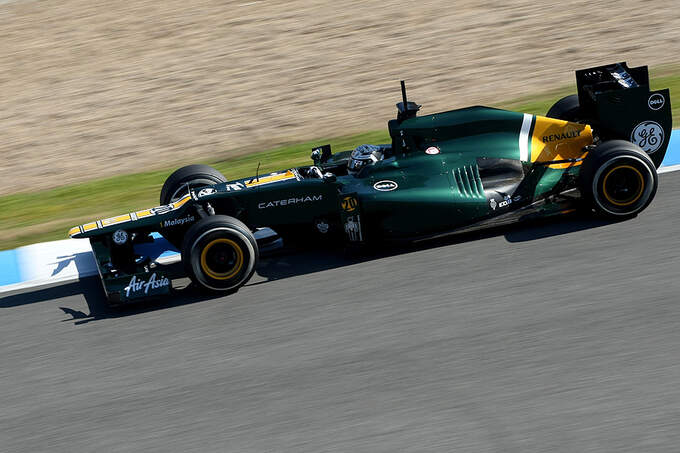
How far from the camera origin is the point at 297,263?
7625 millimetres

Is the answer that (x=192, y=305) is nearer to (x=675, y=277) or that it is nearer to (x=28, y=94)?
(x=675, y=277)

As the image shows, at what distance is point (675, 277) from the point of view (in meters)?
6.34

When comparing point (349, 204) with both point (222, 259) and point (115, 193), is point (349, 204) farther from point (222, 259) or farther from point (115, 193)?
point (115, 193)

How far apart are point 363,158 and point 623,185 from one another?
2.25 metres

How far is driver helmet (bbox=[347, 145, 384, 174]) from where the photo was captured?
7781 mm

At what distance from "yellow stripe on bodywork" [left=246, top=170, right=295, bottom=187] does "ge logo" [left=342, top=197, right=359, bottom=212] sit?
61cm

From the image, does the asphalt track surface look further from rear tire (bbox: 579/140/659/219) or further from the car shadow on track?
rear tire (bbox: 579/140/659/219)

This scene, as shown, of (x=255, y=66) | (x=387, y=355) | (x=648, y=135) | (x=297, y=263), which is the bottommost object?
(x=387, y=355)

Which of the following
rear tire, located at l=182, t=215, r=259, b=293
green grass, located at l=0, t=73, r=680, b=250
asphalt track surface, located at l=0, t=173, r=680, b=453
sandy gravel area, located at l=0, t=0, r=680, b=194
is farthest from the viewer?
sandy gravel area, located at l=0, t=0, r=680, b=194

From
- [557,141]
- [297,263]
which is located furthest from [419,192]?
[557,141]

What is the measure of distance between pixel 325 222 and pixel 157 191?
3.44 meters

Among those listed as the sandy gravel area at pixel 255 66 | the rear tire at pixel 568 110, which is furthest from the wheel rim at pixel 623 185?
the sandy gravel area at pixel 255 66

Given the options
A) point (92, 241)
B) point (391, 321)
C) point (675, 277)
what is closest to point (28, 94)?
point (92, 241)

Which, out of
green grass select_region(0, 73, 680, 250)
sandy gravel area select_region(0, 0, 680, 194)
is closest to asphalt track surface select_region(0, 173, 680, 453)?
green grass select_region(0, 73, 680, 250)
